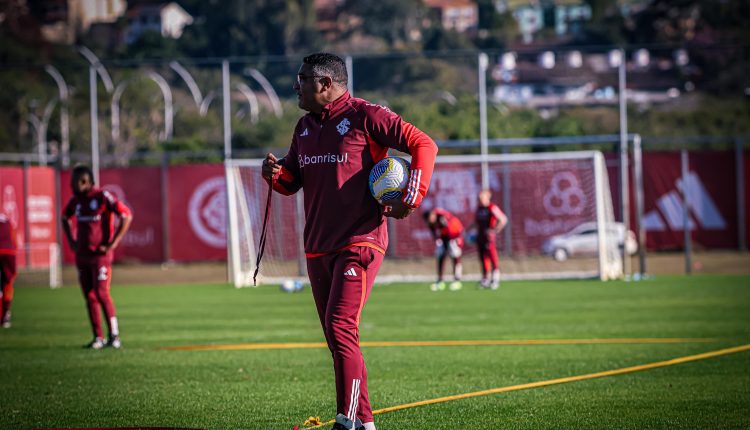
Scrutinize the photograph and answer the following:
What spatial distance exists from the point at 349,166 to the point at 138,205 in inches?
1277

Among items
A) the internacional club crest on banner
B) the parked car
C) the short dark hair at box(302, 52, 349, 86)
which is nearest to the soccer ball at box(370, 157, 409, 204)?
the short dark hair at box(302, 52, 349, 86)

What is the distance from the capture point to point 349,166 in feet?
25.7

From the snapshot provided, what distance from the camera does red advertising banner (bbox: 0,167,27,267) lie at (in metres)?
34.8

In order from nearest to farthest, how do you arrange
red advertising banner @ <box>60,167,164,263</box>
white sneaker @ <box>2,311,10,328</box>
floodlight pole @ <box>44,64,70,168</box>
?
white sneaker @ <box>2,311,10,328</box> → red advertising banner @ <box>60,167,164,263</box> → floodlight pole @ <box>44,64,70,168</box>

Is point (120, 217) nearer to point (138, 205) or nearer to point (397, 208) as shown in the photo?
point (397, 208)

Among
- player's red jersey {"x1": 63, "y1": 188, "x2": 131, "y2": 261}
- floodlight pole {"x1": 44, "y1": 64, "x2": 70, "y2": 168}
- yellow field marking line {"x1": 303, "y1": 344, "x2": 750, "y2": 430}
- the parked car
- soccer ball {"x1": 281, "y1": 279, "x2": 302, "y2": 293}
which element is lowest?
soccer ball {"x1": 281, "y1": 279, "x2": 302, "y2": 293}

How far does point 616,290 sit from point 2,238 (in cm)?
1318

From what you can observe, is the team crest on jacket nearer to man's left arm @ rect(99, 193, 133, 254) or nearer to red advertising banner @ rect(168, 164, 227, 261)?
man's left arm @ rect(99, 193, 133, 254)

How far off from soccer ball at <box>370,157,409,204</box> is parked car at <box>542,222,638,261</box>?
2312 centimetres

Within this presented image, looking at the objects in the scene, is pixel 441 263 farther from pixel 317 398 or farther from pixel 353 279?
pixel 353 279

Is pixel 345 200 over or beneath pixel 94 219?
over

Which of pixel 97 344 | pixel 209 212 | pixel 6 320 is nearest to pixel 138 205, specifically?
pixel 209 212

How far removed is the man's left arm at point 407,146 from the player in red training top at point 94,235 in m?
7.33

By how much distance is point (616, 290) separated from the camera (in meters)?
25.6
